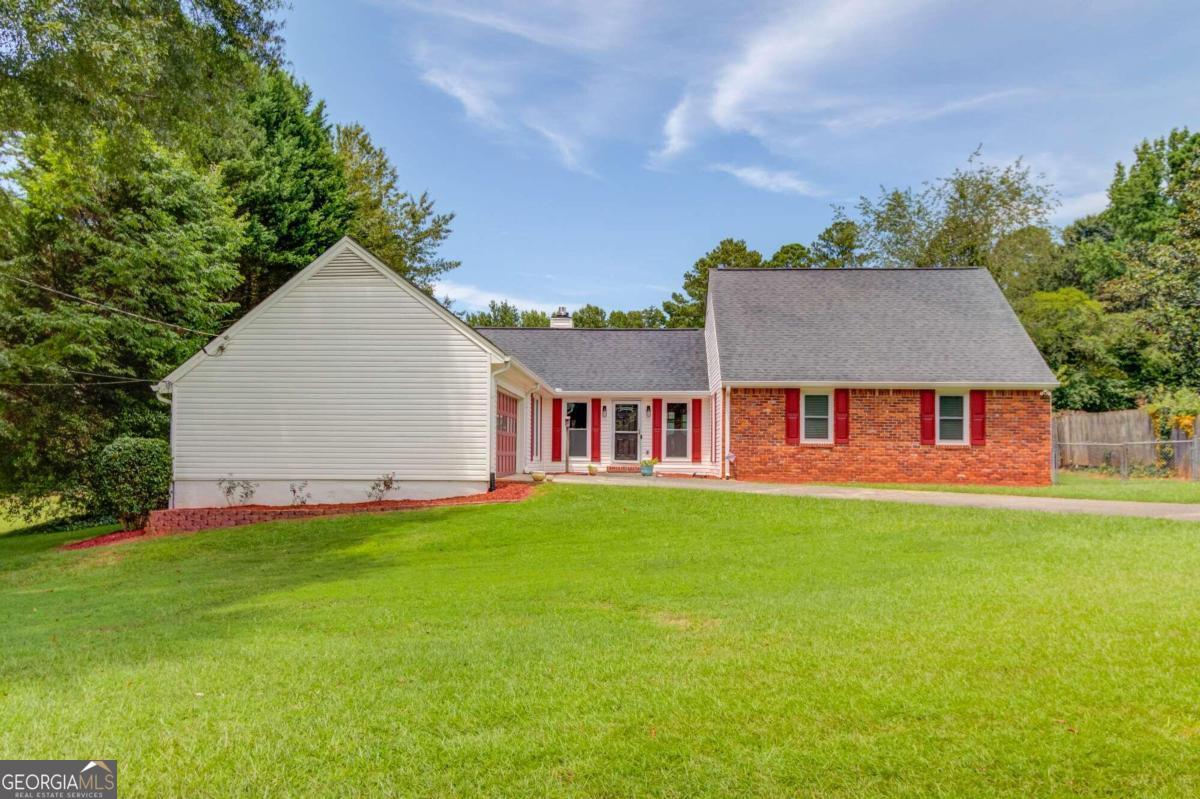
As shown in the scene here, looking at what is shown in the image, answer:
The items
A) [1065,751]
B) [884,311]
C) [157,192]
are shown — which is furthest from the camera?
[884,311]

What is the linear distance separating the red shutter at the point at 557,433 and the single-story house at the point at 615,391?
0.07 m

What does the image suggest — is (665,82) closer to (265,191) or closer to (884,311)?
(884,311)

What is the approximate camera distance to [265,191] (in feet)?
88.2

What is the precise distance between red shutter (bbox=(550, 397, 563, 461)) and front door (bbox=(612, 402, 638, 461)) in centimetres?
175

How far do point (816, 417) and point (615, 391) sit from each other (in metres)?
6.32

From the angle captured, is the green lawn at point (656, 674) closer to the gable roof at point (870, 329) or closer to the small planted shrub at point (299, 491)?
the small planted shrub at point (299, 491)

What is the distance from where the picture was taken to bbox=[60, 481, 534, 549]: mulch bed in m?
16.4

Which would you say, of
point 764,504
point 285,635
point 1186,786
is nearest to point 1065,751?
point 1186,786

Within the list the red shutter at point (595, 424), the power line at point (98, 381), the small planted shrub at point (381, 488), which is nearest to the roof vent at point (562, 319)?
the red shutter at point (595, 424)

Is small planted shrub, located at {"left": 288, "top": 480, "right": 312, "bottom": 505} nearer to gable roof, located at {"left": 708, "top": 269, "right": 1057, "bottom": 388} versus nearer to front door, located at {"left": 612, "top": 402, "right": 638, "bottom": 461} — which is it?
front door, located at {"left": 612, "top": 402, "right": 638, "bottom": 461}

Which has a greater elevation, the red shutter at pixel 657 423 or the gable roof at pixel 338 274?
the gable roof at pixel 338 274

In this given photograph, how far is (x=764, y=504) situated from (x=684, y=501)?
157cm

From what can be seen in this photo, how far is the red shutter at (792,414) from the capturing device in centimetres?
2147

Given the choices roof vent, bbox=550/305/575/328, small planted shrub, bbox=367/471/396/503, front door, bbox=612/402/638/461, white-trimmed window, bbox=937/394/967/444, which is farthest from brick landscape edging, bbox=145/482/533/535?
roof vent, bbox=550/305/575/328
